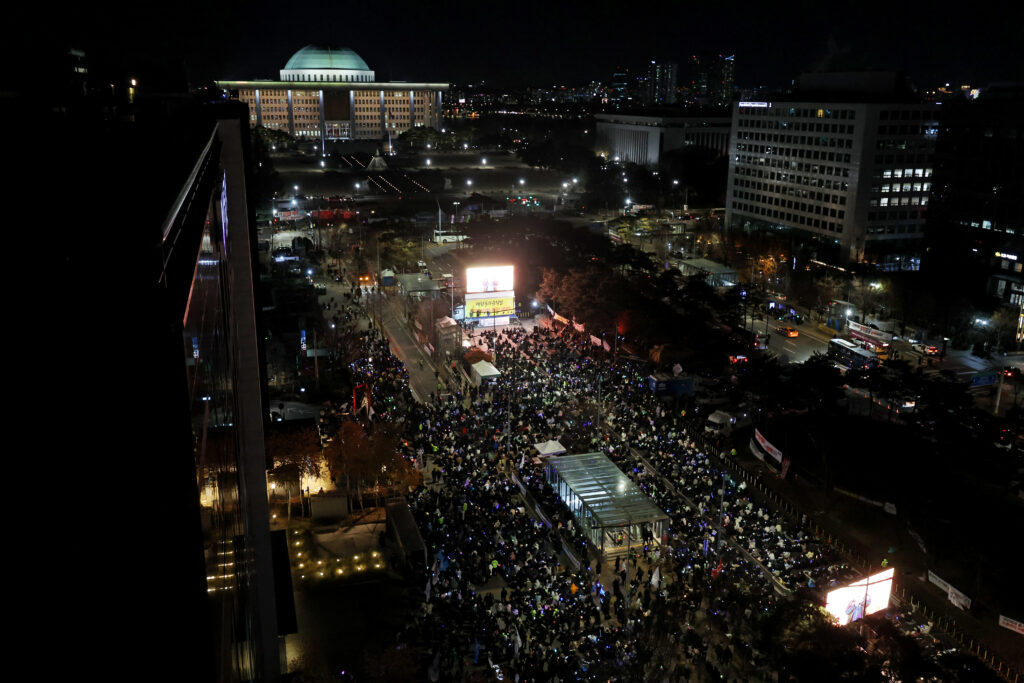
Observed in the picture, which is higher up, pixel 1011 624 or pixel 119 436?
pixel 119 436

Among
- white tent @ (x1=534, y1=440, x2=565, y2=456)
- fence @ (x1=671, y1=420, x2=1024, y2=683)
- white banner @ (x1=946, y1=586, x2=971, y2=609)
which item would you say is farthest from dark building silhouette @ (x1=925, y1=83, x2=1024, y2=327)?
white tent @ (x1=534, y1=440, x2=565, y2=456)

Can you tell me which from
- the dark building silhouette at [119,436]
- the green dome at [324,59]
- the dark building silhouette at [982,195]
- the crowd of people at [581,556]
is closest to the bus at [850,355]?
the crowd of people at [581,556]

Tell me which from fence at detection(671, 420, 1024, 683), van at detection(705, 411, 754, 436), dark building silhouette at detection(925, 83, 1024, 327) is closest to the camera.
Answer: fence at detection(671, 420, 1024, 683)

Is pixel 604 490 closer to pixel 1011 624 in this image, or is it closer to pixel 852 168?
pixel 1011 624

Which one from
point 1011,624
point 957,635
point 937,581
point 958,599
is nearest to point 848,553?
point 937,581

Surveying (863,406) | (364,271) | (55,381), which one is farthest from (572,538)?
(364,271)

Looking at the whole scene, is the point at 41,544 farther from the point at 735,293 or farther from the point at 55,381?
the point at 735,293

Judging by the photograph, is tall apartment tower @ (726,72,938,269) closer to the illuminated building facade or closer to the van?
the van

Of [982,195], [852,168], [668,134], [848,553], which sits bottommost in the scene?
[848,553]
